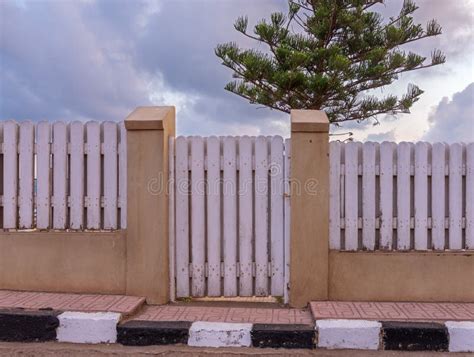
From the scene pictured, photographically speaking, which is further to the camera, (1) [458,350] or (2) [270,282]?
(2) [270,282]

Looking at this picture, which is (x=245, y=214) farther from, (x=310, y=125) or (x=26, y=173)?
(x=26, y=173)

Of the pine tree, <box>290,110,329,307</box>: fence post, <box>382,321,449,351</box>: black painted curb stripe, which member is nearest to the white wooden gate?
<box>290,110,329,307</box>: fence post

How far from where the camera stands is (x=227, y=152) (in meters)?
4.54

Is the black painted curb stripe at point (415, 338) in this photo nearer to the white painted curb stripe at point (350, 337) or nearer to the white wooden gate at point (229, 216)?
the white painted curb stripe at point (350, 337)

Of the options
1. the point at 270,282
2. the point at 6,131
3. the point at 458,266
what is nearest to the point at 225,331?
the point at 270,282

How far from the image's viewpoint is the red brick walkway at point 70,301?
407 cm

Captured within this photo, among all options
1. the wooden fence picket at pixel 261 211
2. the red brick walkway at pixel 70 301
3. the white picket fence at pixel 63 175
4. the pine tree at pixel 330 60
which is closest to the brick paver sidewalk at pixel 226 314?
the red brick walkway at pixel 70 301

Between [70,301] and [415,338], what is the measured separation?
3220 millimetres

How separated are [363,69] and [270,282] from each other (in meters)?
7.34

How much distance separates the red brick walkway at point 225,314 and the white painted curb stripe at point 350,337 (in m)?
0.26

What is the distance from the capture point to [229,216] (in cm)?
457

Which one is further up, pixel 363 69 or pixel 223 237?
pixel 363 69

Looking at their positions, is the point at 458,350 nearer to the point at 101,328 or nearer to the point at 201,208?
the point at 201,208

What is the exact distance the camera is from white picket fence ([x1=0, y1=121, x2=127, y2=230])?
459 cm
